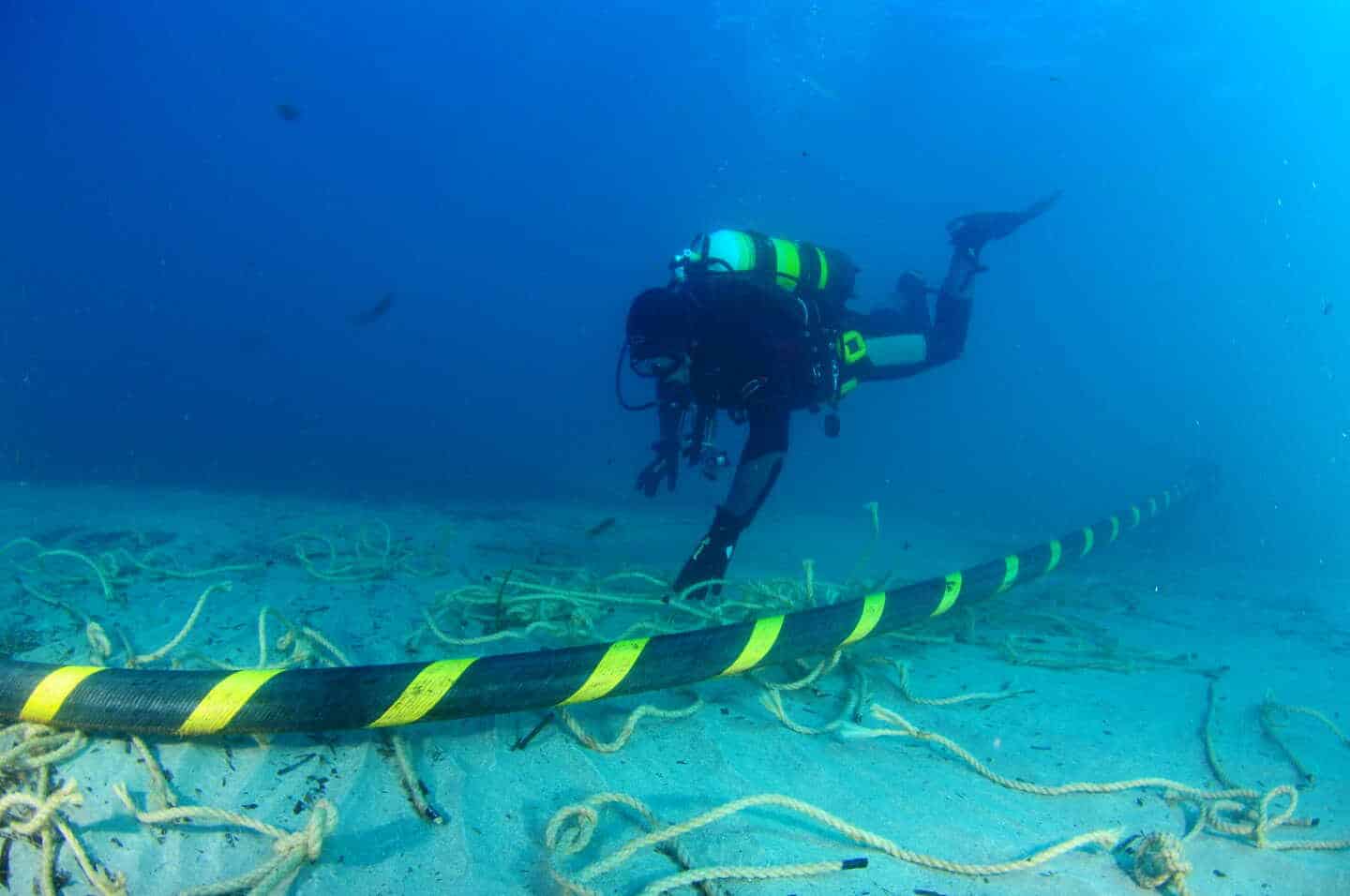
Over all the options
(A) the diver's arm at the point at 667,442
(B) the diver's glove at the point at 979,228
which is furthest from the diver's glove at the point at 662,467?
(B) the diver's glove at the point at 979,228

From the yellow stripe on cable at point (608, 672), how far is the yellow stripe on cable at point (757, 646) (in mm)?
412

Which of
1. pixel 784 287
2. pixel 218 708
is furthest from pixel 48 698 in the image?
pixel 784 287

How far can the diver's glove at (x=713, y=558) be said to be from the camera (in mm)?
4012

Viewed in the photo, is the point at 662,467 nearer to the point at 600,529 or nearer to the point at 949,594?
the point at 600,529

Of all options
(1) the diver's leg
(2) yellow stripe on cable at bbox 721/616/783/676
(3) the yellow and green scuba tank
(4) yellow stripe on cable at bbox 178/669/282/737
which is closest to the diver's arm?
(1) the diver's leg

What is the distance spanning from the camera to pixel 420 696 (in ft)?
6.38

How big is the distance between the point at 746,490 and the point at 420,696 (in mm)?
2692

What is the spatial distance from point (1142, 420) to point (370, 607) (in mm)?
38338

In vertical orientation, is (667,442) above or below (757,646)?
above

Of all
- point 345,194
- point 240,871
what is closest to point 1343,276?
point 240,871

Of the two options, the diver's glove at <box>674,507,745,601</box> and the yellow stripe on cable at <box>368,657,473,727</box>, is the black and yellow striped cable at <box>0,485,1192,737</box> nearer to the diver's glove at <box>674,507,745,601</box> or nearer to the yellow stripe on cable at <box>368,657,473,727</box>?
the yellow stripe on cable at <box>368,657,473,727</box>

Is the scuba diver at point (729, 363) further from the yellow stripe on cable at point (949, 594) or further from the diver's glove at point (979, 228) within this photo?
the diver's glove at point (979, 228)

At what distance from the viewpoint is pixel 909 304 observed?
7.38 meters

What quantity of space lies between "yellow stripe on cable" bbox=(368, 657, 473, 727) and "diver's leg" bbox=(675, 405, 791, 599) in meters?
2.19
